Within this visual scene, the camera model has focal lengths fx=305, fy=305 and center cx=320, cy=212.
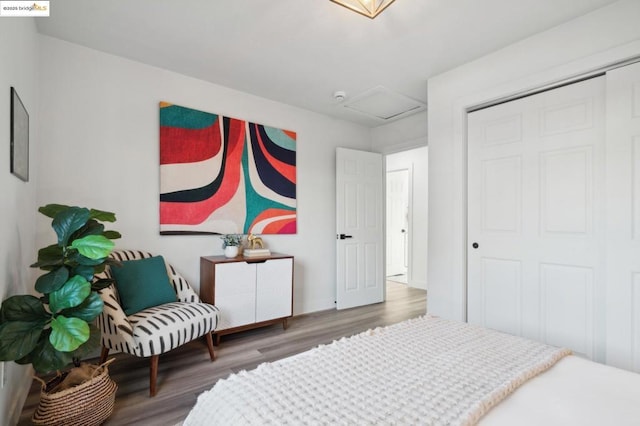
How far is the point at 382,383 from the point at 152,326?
1.61 metres

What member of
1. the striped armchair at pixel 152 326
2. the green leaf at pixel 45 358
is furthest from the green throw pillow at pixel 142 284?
the green leaf at pixel 45 358

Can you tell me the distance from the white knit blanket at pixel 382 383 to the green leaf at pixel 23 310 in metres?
0.94

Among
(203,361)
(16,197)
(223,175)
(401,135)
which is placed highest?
(401,135)

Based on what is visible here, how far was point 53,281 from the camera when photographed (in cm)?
144

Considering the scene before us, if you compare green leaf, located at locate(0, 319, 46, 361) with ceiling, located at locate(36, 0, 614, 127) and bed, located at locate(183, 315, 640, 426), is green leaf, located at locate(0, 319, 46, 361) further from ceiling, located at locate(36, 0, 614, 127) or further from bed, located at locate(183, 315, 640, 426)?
ceiling, located at locate(36, 0, 614, 127)

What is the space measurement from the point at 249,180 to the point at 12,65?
1.99 meters

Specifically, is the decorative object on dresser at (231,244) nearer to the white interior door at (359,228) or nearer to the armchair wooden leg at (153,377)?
the armchair wooden leg at (153,377)

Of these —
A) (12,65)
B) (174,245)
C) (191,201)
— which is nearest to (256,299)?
(174,245)

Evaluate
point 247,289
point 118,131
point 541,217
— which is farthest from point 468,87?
point 118,131

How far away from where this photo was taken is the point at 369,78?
299 cm

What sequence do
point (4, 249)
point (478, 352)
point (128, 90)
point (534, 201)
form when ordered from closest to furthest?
point (478, 352) < point (4, 249) < point (534, 201) < point (128, 90)

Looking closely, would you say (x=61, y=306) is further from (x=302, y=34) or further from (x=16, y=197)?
(x=302, y=34)

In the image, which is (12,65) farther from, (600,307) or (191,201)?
(600,307)

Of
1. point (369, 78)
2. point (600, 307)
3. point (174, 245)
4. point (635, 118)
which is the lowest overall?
point (600, 307)
